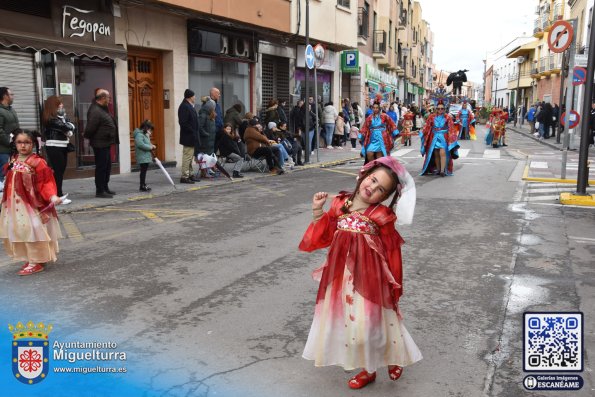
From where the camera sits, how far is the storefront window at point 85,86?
41.0 feet

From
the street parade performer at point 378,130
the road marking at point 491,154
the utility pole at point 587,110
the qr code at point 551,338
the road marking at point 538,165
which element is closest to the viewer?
the qr code at point 551,338

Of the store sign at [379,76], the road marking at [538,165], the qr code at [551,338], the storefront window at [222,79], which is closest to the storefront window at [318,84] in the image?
the storefront window at [222,79]

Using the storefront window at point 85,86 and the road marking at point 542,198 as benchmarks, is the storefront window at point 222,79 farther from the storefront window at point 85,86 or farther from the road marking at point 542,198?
the road marking at point 542,198

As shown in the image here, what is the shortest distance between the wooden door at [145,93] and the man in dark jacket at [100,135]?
4.11 meters

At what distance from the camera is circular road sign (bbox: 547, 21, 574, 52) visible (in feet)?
37.5

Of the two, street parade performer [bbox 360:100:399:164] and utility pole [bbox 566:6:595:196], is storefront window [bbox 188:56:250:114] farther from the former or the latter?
utility pole [bbox 566:6:595:196]

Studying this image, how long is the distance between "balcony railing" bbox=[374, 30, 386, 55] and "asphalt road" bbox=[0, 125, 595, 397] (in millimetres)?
26680

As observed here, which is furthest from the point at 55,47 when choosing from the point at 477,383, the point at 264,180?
the point at 477,383

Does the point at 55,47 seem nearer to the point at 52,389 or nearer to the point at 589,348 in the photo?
the point at 52,389

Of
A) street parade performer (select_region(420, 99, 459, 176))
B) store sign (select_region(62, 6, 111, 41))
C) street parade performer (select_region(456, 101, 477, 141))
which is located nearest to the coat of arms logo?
store sign (select_region(62, 6, 111, 41))

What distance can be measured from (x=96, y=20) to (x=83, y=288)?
910 centimetres

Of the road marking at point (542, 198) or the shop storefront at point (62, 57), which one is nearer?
the road marking at point (542, 198)

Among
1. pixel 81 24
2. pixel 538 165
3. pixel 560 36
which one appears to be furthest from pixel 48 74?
pixel 538 165

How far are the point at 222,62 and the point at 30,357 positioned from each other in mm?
14907
